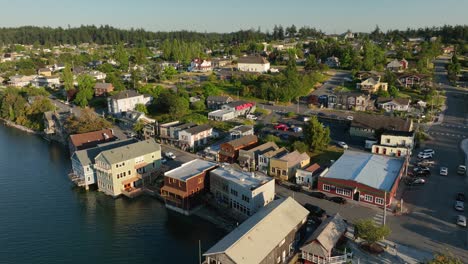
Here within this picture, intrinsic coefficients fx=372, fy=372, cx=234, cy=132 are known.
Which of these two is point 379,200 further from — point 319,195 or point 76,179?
point 76,179

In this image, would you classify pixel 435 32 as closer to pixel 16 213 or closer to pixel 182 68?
pixel 182 68

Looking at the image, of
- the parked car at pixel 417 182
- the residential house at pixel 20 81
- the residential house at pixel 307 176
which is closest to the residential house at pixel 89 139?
the residential house at pixel 307 176

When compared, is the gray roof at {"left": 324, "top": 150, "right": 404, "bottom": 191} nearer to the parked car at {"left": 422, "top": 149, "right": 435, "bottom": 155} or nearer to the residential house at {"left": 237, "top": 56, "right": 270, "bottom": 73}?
the parked car at {"left": 422, "top": 149, "right": 435, "bottom": 155}

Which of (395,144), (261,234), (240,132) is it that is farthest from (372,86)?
(261,234)

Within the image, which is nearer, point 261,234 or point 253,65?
point 261,234

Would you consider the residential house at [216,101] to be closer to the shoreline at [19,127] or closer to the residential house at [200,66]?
the shoreline at [19,127]
